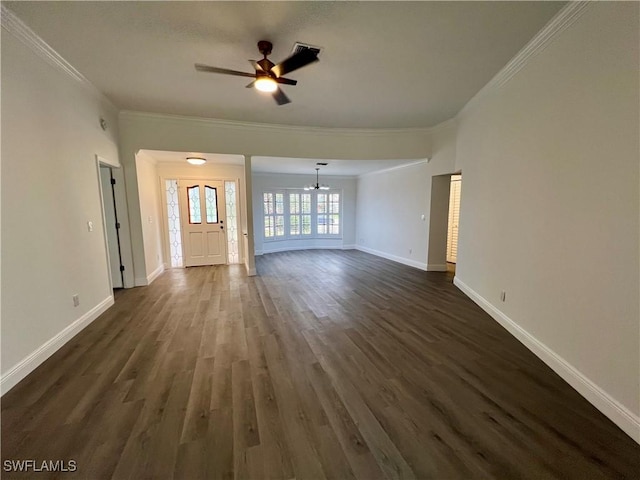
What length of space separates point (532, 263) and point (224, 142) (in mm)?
4845

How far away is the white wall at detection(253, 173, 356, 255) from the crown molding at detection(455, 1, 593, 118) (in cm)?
528

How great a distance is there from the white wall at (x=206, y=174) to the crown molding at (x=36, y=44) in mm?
2673

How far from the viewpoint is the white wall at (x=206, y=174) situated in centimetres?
587

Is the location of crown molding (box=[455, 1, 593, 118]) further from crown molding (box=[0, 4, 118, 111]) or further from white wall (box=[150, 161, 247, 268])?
A: white wall (box=[150, 161, 247, 268])

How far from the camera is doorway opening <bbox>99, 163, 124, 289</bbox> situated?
4.31m

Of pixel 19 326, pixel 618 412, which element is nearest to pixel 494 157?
pixel 618 412

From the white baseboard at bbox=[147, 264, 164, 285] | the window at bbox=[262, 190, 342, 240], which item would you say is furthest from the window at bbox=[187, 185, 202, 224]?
the window at bbox=[262, 190, 342, 240]

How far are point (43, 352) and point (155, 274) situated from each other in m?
3.04

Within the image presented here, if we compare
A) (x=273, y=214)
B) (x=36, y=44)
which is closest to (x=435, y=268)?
(x=273, y=214)

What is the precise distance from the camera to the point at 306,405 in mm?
1897

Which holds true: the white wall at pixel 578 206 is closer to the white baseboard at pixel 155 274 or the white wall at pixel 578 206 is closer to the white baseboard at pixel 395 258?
the white baseboard at pixel 395 258

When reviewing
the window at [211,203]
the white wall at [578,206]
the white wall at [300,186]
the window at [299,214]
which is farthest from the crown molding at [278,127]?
the window at [299,214]

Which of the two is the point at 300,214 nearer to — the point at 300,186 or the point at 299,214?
the point at 299,214

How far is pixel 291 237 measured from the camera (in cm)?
859
